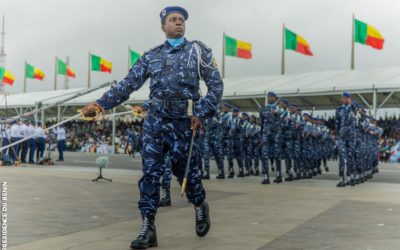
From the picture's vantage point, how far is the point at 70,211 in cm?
725

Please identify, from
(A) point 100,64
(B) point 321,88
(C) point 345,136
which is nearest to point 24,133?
(C) point 345,136

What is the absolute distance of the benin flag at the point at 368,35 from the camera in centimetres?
3127

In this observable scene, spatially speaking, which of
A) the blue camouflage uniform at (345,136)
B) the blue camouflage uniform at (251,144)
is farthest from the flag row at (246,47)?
the blue camouflage uniform at (345,136)

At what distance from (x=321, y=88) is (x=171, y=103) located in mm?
22188

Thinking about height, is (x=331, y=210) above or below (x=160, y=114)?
Result: below

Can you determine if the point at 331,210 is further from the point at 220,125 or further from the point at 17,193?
the point at 220,125

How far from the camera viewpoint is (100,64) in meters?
43.3

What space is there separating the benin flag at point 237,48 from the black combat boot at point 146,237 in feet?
110

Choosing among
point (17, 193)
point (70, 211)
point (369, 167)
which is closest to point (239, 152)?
point (369, 167)

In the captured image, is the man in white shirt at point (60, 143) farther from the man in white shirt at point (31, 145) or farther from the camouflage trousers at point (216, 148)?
the camouflage trousers at point (216, 148)

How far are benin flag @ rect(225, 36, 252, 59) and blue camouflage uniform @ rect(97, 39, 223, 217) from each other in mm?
33004

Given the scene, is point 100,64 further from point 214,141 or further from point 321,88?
point 214,141

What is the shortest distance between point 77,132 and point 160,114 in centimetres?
4283

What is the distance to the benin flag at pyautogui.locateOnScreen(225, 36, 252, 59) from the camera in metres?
37.9
